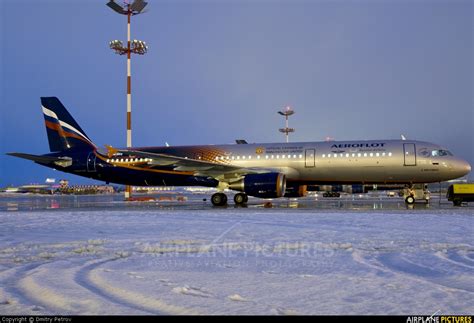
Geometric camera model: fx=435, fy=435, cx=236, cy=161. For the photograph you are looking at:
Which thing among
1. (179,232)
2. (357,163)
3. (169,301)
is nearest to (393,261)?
(169,301)

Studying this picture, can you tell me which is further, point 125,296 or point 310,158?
point 310,158

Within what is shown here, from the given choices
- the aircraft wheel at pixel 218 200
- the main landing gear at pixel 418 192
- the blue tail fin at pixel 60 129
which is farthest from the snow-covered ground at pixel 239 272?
the blue tail fin at pixel 60 129

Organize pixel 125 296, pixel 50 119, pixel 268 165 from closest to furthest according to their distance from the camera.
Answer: pixel 125 296 < pixel 268 165 < pixel 50 119

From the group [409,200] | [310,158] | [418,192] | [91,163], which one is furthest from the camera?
[418,192]

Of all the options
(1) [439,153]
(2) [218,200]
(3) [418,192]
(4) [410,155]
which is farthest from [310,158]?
(3) [418,192]

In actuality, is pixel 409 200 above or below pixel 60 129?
below

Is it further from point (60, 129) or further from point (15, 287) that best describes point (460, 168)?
point (60, 129)

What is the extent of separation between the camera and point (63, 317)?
3.79 meters

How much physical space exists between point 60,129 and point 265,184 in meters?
15.4

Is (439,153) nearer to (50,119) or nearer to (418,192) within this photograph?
(418,192)

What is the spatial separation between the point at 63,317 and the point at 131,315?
1.92ft

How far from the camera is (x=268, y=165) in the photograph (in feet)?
77.7

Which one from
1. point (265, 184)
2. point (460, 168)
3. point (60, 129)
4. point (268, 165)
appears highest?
point (60, 129)

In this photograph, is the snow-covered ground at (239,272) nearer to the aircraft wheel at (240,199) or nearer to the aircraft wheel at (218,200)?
the aircraft wheel at (218,200)
